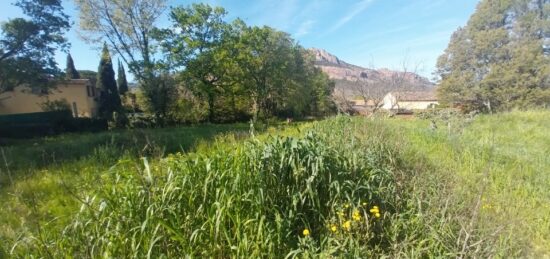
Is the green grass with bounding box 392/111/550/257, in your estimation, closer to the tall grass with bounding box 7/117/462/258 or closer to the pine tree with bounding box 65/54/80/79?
the tall grass with bounding box 7/117/462/258

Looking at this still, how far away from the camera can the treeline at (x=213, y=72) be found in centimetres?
1980

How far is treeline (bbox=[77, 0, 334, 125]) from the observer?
19.8 m

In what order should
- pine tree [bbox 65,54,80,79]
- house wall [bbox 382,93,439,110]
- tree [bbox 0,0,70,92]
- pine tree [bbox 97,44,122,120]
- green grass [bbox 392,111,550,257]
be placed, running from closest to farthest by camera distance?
green grass [bbox 392,111,550,257] < tree [bbox 0,0,70,92] < pine tree [bbox 97,44,122,120] < house wall [bbox 382,93,439,110] < pine tree [bbox 65,54,80,79]

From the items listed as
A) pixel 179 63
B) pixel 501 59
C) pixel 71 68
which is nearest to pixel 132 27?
pixel 179 63

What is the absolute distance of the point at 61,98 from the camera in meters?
23.4

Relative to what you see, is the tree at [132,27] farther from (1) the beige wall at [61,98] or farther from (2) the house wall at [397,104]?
(2) the house wall at [397,104]

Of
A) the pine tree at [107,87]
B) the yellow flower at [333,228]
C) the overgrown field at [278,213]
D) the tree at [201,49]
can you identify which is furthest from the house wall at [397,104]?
the pine tree at [107,87]

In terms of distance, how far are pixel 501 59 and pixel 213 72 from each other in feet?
92.8

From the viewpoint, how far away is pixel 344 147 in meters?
3.88

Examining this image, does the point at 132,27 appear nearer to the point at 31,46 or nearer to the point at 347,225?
the point at 31,46

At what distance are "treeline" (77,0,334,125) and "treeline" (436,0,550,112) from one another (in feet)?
54.3

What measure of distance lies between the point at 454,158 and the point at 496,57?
30.4 m

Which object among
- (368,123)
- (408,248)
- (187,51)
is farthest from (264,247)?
(187,51)

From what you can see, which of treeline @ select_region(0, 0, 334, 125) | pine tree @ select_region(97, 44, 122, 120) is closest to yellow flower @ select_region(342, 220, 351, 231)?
treeline @ select_region(0, 0, 334, 125)
